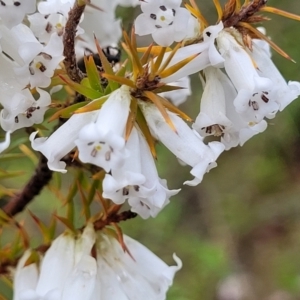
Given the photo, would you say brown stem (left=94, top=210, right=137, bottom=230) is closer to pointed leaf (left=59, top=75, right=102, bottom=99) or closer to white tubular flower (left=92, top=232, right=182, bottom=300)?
white tubular flower (left=92, top=232, right=182, bottom=300)

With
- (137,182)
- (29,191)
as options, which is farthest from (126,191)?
(29,191)

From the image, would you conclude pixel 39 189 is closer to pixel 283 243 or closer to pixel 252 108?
pixel 252 108

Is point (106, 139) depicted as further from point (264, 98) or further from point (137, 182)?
point (264, 98)

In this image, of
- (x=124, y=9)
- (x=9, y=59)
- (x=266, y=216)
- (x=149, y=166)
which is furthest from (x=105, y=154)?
(x=266, y=216)

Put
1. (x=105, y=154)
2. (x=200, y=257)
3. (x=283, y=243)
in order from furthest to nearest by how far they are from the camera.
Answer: (x=283, y=243) < (x=200, y=257) < (x=105, y=154)

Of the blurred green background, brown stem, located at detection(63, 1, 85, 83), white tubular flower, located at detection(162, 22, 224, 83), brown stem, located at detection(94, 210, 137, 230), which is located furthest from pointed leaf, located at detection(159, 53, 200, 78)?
the blurred green background

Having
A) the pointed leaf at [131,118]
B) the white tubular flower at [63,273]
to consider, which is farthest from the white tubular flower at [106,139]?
the white tubular flower at [63,273]
